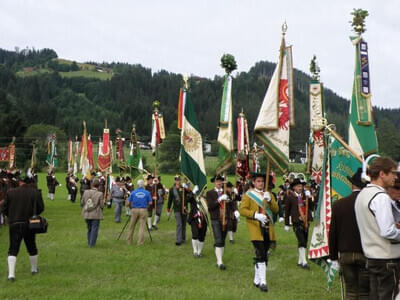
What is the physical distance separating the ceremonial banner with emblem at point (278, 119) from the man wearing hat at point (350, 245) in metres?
3.09

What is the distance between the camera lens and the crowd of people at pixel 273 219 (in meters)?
4.98

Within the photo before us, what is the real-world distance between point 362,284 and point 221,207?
20.3ft

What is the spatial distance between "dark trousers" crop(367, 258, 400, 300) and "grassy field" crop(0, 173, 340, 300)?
3.38 m

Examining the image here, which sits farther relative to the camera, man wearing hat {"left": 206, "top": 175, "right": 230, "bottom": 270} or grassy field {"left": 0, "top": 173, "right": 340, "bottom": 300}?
man wearing hat {"left": 206, "top": 175, "right": 230, "bottom": 270}

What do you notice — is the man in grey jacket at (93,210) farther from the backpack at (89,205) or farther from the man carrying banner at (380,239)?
the man carrying banner at (380,239)

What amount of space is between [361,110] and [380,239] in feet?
13.7

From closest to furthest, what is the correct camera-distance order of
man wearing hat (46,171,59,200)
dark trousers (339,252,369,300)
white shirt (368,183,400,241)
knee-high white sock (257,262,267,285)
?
white shirt (368,183,400,241), dark trousers (339,252,369,300), knee-high white sock (257,262,267,285), man wearing hat (46,171,59,200)

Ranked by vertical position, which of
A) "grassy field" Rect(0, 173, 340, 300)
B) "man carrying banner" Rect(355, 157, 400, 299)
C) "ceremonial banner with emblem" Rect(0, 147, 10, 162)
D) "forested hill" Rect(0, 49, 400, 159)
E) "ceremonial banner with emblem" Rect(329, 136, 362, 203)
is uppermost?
"forested hill" Rect(0, 49, 400, 159)

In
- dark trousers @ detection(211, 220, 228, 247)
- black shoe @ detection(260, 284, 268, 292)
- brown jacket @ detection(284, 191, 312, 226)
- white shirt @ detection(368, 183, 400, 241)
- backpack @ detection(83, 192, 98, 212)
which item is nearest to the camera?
white shirt @ detection(368, 183, 400, 241)

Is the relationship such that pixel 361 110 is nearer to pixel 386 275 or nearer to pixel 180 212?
pixel 386 275

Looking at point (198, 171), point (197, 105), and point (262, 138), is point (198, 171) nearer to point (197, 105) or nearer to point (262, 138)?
point (262, 138)

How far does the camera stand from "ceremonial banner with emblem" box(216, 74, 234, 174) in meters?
13.0

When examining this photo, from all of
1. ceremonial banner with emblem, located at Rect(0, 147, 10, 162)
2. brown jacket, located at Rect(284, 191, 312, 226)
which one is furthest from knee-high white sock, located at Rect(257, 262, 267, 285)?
ceremonial banner with emblem, located at Rect(0, 147, 10, 162)

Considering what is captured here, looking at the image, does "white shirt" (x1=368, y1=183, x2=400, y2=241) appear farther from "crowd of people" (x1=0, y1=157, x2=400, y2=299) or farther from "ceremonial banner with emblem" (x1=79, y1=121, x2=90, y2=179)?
"ceremonial banner with emblem" (x1=79, y1=121, x2=90, y2=179)
